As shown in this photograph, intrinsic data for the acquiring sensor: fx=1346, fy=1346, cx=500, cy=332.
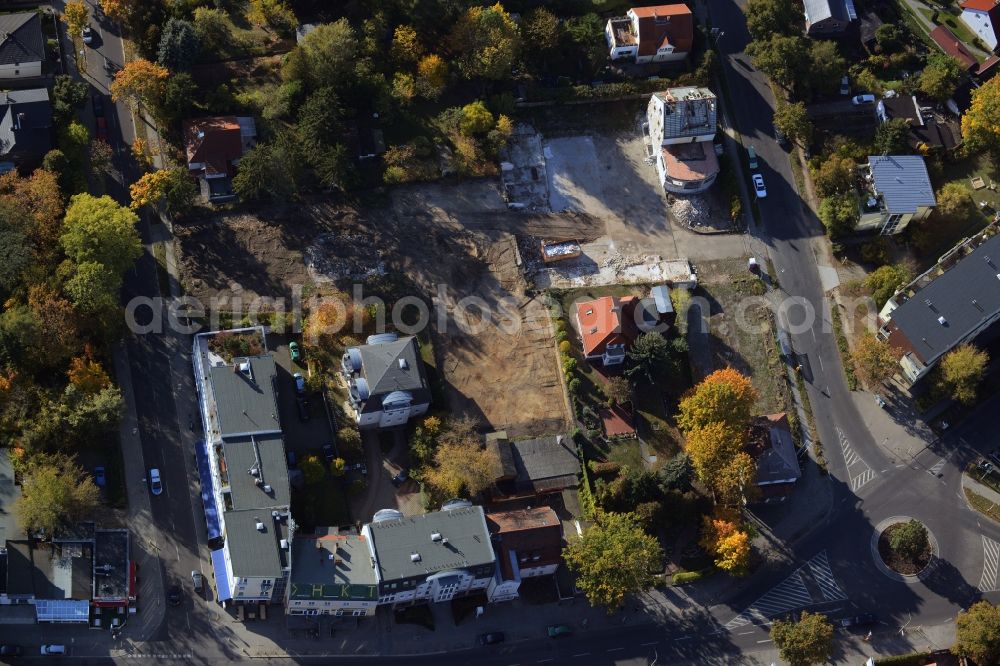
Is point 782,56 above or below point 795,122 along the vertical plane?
above

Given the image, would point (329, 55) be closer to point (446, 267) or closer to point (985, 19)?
point (446, 267)

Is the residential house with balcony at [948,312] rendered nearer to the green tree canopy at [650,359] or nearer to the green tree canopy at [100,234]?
the green tree canopy at [650,359]

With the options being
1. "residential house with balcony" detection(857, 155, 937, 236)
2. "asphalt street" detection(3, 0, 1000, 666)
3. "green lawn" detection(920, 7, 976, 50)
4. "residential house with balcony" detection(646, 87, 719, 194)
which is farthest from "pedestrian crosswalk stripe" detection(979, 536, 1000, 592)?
"green lawn" detection(920, 7, 976, 50)

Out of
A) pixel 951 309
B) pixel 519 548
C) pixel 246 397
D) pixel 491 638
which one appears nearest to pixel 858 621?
pixel 951 309

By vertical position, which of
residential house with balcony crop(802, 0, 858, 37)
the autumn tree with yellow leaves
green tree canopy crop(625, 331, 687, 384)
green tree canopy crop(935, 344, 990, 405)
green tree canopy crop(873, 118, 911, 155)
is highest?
residential house with balcony crop(802, 0, 858, 37)

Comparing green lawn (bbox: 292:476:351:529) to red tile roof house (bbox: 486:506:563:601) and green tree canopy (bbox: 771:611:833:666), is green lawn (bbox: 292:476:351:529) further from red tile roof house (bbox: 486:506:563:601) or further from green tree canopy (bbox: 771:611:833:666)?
green tree canopy (bbox: 771:611:833:666)
